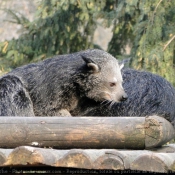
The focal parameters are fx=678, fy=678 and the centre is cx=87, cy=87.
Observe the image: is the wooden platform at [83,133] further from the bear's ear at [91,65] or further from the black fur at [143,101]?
the bear's ear at [91,65]

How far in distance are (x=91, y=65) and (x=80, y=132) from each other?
1.94 meters

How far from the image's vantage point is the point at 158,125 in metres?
3.81

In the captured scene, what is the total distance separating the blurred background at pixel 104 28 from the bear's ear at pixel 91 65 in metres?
2.20

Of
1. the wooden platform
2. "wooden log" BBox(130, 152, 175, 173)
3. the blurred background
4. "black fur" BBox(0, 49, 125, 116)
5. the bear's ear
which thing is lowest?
the blurred background

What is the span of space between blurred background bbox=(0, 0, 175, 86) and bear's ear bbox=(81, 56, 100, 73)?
2.20m

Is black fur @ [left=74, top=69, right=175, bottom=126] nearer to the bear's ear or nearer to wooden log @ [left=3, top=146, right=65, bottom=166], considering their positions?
the bear's ear

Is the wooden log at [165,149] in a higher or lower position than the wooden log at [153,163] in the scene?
lower

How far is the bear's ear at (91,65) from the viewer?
565 centimetres

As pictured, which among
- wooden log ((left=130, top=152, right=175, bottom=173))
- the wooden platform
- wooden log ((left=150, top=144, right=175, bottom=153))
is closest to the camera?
wooden log ((left=130, top=152, right=175, bottom=173))

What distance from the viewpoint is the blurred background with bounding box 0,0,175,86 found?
316 inches

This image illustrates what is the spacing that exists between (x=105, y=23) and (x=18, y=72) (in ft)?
10.8

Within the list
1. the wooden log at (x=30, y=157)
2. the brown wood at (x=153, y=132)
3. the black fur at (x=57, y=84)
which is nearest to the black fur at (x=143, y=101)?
the black fur at (x=57, y=84)

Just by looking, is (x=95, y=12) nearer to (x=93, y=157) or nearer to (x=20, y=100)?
(x=20, y=100)

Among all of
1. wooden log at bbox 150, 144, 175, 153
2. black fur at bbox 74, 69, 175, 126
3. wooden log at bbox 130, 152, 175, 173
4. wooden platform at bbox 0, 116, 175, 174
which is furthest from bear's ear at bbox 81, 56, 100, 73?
wooden log at bbox 130, 152, 175, 173
